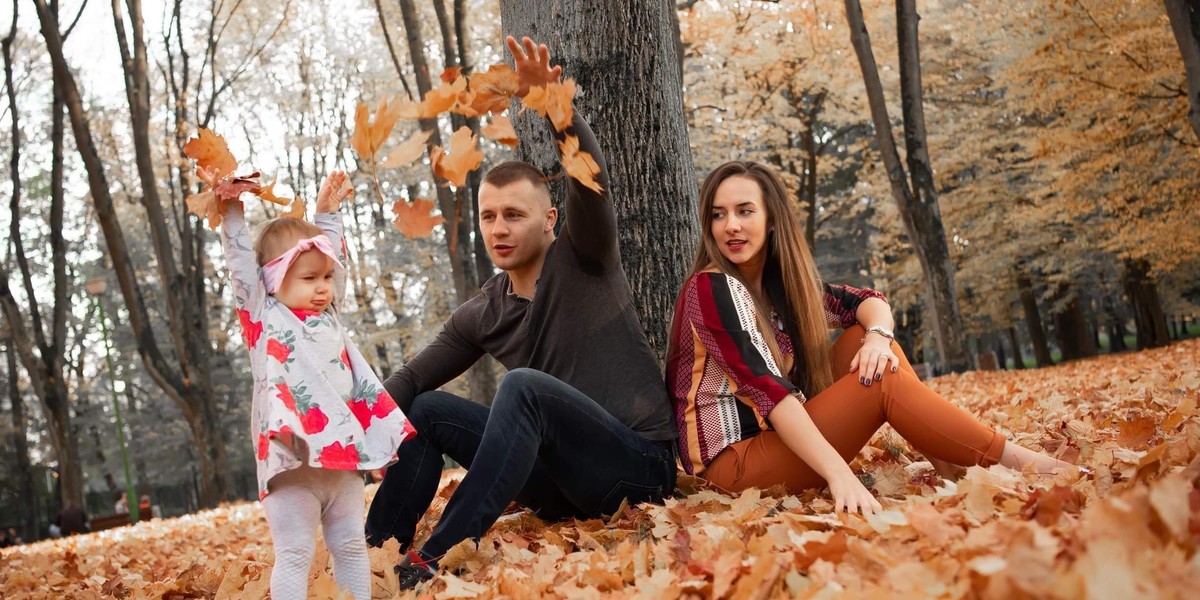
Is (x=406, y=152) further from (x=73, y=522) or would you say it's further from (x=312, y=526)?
(x=73, y=522)

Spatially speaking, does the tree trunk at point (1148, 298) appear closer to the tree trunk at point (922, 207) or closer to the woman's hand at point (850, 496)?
the tree trunk at point (922, 207)

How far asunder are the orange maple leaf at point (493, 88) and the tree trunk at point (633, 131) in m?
1.17

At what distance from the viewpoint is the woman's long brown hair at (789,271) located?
3465 millimetres

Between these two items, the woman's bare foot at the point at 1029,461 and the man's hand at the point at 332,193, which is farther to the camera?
the man's hand at the point at 332,193

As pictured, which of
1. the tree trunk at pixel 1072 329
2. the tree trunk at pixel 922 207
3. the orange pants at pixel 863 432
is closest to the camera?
the orange pants at pixel 863 432

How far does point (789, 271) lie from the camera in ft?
11.4

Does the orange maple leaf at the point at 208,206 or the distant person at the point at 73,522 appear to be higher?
the orange maple leaf at the point at 208,206

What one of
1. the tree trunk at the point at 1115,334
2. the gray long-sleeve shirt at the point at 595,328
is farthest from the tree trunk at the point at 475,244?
the tree trunk at the point at 1115,334

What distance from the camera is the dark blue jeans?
9.78 ft

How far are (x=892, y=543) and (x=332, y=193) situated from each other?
2124 millimetres

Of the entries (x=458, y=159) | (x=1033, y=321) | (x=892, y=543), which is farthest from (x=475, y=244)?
(x=1033, y=321)

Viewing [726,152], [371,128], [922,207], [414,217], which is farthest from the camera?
[726,152]

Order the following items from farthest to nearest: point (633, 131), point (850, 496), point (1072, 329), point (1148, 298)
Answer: point (1072, 329) < point (1148, 298) < point (633, 131) < point (850, 496)

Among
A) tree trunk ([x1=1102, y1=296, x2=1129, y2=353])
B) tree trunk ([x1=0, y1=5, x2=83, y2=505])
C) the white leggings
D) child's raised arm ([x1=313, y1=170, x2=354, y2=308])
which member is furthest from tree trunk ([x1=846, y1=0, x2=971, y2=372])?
tree trunk ([x1=1102, y1=296, x2=1129, y2=353])
